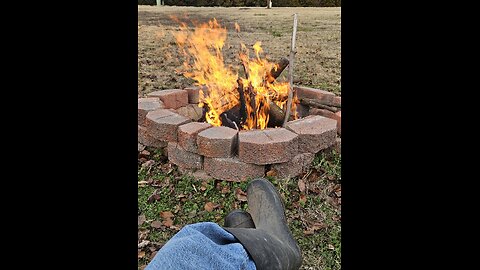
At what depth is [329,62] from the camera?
11.3 feet

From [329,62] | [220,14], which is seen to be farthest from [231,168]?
[329,62]

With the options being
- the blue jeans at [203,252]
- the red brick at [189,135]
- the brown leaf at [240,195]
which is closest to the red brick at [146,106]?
the red brick at [189,135]

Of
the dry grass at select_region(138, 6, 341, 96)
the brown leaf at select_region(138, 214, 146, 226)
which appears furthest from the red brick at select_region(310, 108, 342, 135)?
the brown leaf at select_region(138, 214, 146, 226)

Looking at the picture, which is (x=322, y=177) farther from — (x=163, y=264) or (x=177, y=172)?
(x=163, y=264)

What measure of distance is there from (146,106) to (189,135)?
0.45 meters

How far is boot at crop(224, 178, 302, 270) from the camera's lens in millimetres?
1133

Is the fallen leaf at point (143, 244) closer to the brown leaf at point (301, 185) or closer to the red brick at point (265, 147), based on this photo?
the red brick at point (265, 147)

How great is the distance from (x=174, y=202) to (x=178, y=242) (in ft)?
2.90

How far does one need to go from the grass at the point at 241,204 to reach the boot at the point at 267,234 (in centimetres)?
14

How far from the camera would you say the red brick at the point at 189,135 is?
1.91m

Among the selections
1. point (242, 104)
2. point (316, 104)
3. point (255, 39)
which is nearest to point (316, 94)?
point (316, 104)

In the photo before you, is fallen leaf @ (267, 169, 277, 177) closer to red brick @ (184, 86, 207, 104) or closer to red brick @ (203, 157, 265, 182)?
red brick @ (203, 157, 265, 182)

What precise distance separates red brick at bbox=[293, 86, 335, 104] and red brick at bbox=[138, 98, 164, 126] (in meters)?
0.86

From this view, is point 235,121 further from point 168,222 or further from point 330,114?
point 168,222
